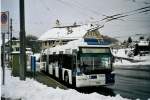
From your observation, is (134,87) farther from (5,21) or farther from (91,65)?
(5,21)

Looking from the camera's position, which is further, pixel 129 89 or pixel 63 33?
pixel 63 33

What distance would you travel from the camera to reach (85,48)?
41.2 feet

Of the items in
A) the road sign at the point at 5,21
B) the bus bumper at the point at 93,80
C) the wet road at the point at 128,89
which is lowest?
the wet road at the point at 128,89

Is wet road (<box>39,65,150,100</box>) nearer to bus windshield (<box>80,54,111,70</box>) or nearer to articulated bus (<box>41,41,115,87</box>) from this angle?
articulated bus (<box>41,41,115,87</box>)

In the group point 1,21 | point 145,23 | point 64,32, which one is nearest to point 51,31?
point 64,32

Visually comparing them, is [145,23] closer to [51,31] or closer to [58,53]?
[58,53]

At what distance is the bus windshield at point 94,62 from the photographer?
1223 centimetres

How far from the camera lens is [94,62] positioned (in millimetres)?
12242

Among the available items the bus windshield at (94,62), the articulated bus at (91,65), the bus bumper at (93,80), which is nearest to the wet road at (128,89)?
the bus bumper at (93,80)

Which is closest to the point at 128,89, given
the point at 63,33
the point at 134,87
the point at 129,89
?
the point at 129,89

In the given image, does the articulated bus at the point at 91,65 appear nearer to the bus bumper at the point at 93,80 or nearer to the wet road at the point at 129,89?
the bus bumper at the point at 93,80

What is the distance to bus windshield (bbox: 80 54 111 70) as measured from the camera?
40.1 ft

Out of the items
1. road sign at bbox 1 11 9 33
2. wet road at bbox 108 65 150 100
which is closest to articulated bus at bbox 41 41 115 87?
wet road at bbox 108 65 150 100

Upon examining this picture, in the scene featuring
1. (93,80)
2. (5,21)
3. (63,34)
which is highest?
(63,34)
